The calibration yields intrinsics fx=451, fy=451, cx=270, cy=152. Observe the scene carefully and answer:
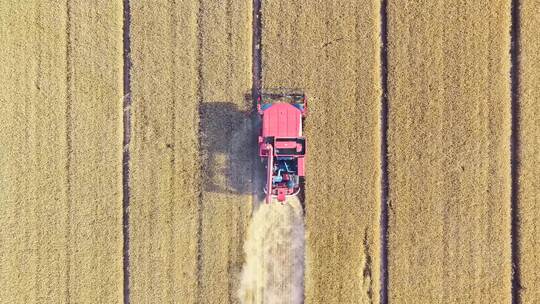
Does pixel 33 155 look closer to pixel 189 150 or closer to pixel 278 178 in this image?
pixel 189 150

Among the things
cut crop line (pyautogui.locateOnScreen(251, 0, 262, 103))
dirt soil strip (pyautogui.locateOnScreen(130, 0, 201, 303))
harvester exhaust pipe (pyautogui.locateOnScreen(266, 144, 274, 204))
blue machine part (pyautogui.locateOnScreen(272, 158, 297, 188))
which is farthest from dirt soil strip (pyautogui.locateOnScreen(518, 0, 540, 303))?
dirt soil strip (pyautogui.locateOnScreen(130, 0, 201, 303))

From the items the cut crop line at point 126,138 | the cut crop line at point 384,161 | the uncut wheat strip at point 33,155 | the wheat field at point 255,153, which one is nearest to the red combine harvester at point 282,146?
the wheat field at point 255,153

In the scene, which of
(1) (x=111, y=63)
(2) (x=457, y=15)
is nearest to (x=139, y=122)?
(1) (x=111, y=63)

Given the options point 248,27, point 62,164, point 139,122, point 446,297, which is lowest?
point 446,297

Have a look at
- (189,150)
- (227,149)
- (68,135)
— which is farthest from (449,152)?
(68,135)

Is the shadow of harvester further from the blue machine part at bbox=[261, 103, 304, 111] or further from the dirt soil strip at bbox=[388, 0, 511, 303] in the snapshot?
the dirt soil strip at bbox=[388, 0, 511, 303]

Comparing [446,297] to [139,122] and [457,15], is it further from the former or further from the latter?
[139,122]
